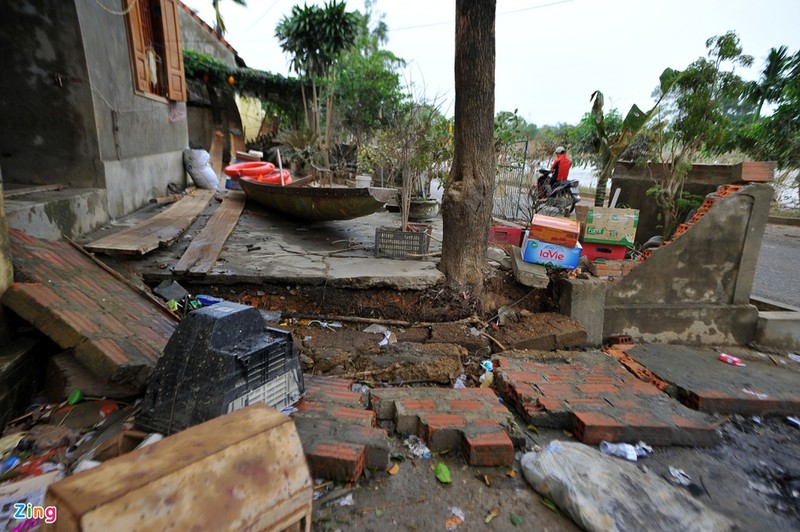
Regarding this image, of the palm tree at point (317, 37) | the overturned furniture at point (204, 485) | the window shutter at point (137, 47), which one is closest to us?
the overturned furniture at point (204, 485)

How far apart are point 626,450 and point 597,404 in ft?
1.37

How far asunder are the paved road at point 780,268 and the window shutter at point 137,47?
963 cm

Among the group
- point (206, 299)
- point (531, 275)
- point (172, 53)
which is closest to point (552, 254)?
point (531, 275)

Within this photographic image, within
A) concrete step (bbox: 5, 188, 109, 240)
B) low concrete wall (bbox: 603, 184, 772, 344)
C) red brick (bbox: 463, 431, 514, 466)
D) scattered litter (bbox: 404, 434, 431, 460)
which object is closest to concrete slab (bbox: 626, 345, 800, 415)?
low concrete wall (bbox: 603, 184, 772, 344)

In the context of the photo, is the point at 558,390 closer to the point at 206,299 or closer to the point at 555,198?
the point at 206,299

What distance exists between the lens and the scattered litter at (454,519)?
1.84 metres

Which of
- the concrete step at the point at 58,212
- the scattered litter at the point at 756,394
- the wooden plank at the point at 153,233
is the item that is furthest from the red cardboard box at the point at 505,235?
the concrete step at the point at 58,212

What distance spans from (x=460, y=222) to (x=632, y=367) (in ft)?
7.15

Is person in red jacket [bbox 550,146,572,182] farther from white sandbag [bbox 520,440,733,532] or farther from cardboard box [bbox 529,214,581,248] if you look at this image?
white sandbag [bbox 520,440,733,532]

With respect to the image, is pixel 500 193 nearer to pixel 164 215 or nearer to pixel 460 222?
pixel 460 222

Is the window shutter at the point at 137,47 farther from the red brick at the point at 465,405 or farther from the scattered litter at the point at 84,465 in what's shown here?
the red brick at the point at 465,405

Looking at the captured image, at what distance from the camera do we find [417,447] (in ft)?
7.71

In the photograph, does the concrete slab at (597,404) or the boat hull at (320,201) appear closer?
the concrete slab at (597,404)

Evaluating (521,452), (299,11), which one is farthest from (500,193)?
(299,11)
